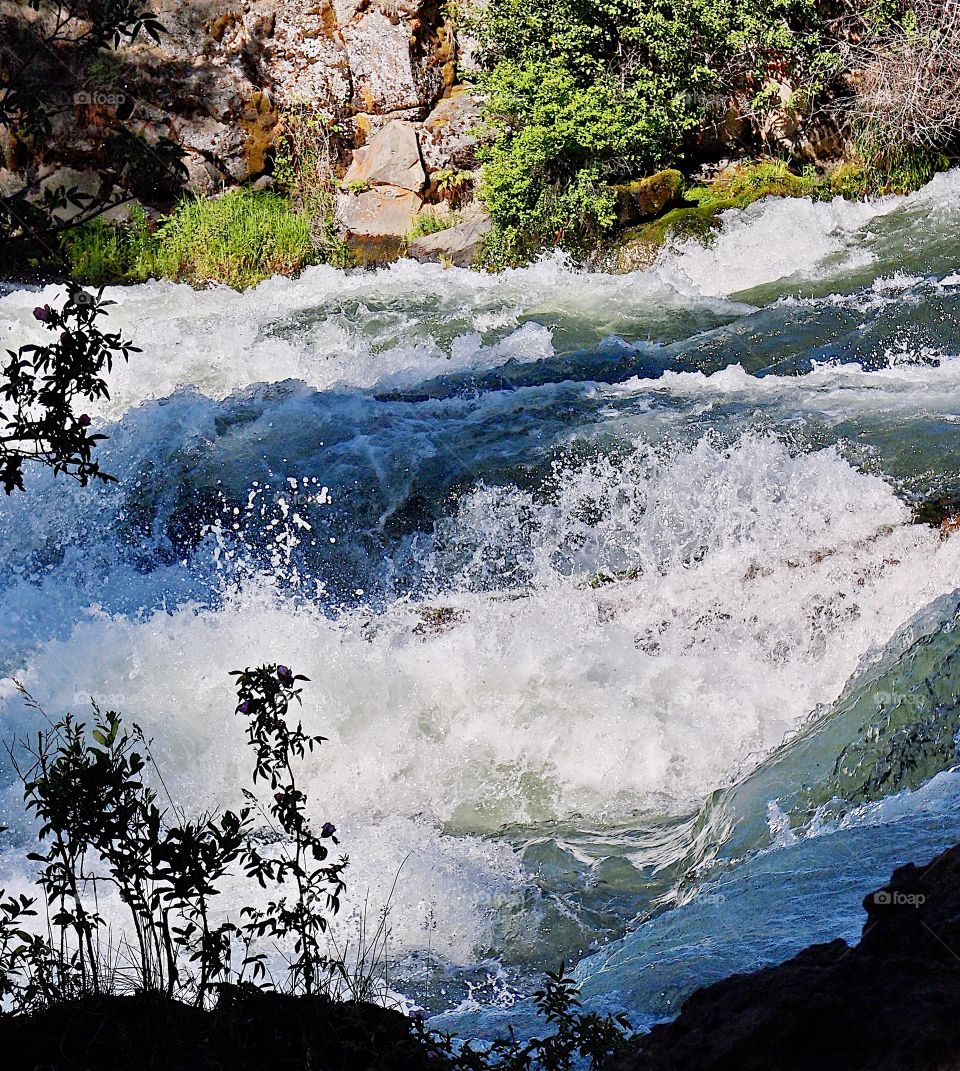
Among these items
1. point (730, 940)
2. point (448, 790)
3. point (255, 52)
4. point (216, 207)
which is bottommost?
point (448, 790)

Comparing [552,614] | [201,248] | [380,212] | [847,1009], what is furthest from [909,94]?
[847,1009]

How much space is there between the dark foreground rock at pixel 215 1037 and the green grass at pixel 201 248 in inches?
418

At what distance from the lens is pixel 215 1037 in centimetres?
207

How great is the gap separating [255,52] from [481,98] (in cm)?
276

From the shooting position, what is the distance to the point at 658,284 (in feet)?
32.2

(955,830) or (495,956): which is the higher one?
(955,830)

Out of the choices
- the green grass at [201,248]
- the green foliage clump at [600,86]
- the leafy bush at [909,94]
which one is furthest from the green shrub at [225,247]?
the leafy bush at [909,94]

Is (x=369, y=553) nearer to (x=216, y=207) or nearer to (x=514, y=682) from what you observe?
(x=514, y=682)

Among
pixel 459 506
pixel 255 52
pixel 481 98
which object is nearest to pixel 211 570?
pixel 459 506

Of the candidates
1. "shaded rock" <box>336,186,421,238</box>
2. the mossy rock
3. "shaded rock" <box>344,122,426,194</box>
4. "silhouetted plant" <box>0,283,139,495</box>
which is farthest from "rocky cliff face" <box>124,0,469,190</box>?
"silhouetted plant" <box>0,283,139,495</box>

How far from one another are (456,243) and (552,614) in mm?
7495

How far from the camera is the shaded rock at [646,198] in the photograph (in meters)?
11.1

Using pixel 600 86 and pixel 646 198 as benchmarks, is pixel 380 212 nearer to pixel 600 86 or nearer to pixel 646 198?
pixel 600 86

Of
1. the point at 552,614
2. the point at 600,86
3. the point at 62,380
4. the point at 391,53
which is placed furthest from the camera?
the point at 391,53
